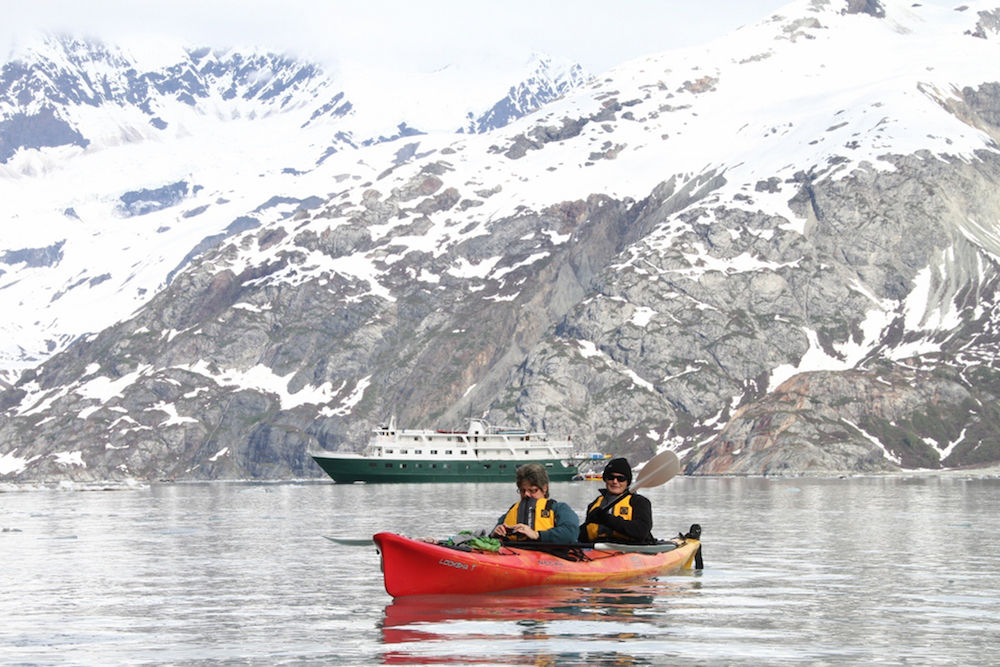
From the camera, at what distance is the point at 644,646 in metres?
32.4

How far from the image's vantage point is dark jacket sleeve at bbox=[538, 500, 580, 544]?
1598 inches

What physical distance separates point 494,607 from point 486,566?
4.72ft

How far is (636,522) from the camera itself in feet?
143

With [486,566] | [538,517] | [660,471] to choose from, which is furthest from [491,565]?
[660,471]

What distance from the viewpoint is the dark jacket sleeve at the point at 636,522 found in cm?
4322

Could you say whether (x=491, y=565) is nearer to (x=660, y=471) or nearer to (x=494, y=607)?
(x=494, y=607)

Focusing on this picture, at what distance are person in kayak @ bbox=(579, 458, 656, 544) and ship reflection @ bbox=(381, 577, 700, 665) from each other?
5.28ft

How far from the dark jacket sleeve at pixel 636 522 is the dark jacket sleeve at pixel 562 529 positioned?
3.08 meters

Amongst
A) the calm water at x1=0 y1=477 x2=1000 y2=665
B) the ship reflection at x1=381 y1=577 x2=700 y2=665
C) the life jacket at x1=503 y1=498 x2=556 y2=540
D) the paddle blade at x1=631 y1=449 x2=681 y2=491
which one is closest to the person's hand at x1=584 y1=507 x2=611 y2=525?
the ship reflection at x1=381 y1=577 x2=700 y2=665

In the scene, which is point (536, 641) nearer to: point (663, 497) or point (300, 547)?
point (300, 547)

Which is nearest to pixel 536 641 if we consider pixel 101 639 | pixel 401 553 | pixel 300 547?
pixel 401 553

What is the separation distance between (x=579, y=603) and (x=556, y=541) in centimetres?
199

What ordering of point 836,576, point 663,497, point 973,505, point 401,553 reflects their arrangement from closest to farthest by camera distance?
point 401,553
point 836,576
point 973,505
point 663,497

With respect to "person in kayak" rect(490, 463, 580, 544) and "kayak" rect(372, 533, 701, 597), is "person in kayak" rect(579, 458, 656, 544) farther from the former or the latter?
"person in kayak" rect(490, 463, 580, 544)
